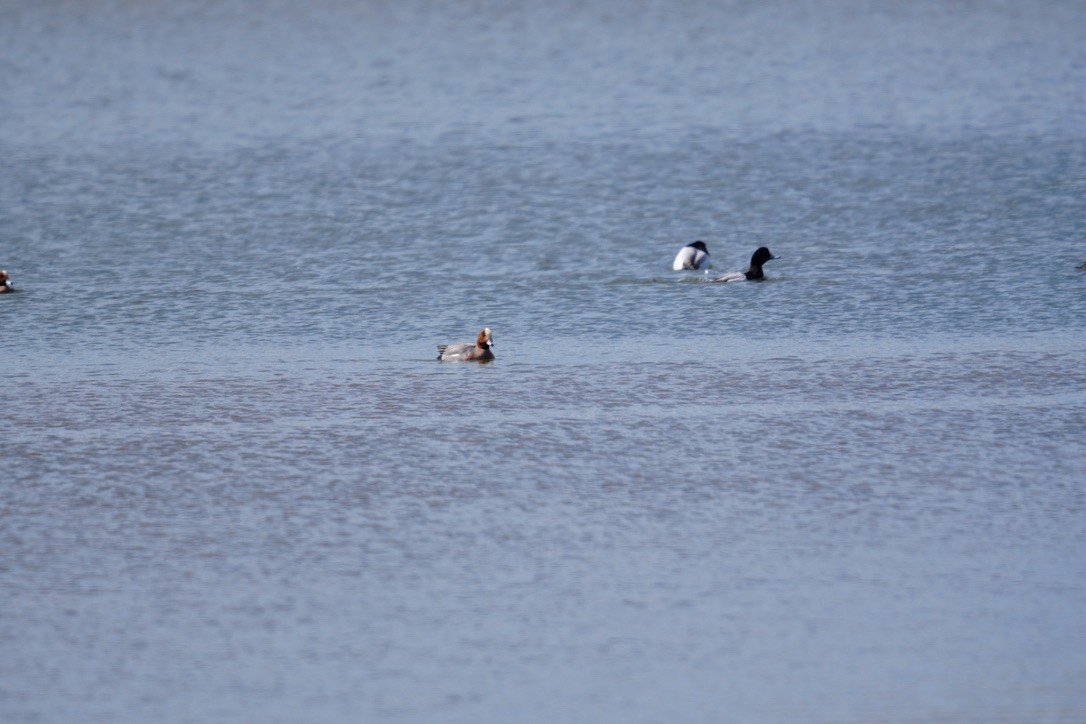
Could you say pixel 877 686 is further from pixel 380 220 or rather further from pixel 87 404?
pixel 380 220

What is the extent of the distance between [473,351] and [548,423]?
1.90 metres

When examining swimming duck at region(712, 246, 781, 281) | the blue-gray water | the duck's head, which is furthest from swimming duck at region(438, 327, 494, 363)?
the duck's head

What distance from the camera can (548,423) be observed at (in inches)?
400

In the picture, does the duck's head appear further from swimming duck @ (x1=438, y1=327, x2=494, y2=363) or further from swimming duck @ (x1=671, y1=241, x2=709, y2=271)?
swimming duck @ (x1=438, y1=327, x2=494, y2=363)

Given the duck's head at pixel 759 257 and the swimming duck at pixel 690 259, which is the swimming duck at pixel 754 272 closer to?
the duck's head at pixel 759 257

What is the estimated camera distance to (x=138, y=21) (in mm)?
40500

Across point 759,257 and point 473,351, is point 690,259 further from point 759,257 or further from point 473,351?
point 473,351

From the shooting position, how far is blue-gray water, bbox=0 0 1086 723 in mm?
6508

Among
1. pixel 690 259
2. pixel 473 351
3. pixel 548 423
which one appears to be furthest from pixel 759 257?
pixel 548 423

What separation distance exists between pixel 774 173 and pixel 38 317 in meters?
10.3

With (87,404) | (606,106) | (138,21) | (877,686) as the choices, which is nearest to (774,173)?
(606,106)

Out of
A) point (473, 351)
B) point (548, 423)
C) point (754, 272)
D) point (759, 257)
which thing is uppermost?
point (759, 257)

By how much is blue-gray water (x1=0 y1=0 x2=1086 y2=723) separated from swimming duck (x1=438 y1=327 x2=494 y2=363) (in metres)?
0.18

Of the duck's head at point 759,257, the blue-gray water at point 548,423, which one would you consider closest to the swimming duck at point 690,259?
the blue-gray water at point 548,423
